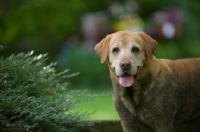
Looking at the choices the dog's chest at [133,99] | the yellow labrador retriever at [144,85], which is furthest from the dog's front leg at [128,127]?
the dog's chest at [133,99]

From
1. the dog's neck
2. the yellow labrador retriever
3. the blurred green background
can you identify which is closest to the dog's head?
Result: the yellow labrador retriever

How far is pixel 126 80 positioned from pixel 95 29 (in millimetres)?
12324

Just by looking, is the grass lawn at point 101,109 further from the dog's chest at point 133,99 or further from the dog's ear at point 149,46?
the dog's ear at point 149,46

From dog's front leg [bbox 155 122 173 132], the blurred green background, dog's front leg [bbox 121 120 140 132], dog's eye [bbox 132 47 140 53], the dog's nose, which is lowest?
dog's front leg [bbox 155 122 173 132]

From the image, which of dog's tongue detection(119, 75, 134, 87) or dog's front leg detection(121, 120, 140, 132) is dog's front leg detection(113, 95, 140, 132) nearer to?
dog's front leg detection(121, 120, 140, 132)

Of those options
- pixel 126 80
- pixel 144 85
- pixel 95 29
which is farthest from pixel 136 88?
pixel 95 29

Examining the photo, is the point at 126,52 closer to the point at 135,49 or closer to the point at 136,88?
the point at 135,49

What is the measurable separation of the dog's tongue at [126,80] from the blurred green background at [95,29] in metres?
6.00

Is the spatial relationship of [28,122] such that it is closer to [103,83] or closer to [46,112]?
[46,112]

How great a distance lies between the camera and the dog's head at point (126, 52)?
520 cm

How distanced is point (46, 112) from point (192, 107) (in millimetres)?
1843

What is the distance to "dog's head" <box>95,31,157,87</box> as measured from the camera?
520cm

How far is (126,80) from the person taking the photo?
529 cm

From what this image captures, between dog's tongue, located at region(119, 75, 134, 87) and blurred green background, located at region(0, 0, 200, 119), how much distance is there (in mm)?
5998
